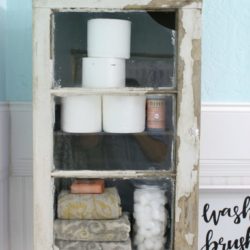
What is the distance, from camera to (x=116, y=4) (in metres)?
0.70

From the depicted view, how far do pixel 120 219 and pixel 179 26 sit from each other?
0.36 m

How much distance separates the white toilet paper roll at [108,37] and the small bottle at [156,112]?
0.10 m

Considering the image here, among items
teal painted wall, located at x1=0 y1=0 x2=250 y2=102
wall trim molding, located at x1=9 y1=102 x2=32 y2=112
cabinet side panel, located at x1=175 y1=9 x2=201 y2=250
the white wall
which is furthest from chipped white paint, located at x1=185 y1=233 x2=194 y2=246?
wall trim molding, located at x1=9 y1=102 x2=32 y2=112

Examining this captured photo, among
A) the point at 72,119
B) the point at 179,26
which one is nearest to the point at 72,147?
the point at 72,119

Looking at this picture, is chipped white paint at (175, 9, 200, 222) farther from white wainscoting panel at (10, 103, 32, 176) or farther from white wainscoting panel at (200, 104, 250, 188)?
white wainscoting panel at (10, 103, 32, 176)

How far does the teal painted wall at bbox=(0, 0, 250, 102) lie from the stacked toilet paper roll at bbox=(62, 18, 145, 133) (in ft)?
0.80

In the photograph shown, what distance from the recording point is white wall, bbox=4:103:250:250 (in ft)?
3.01

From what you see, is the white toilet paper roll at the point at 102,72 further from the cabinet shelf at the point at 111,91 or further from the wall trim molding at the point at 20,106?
the wall trim molding at the point at 20,106

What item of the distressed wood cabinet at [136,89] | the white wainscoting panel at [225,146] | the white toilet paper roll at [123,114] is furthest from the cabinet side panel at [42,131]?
the white wainscoting panel at [225,146]

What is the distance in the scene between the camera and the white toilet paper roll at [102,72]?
0.71 meters

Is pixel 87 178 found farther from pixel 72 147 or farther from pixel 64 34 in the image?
pixel 64 34

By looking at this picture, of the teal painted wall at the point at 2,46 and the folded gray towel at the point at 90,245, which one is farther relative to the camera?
the teal painted wall at the point at 2,46

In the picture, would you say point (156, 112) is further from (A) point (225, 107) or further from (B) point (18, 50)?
(B) point (18, 50)

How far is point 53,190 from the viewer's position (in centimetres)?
72
